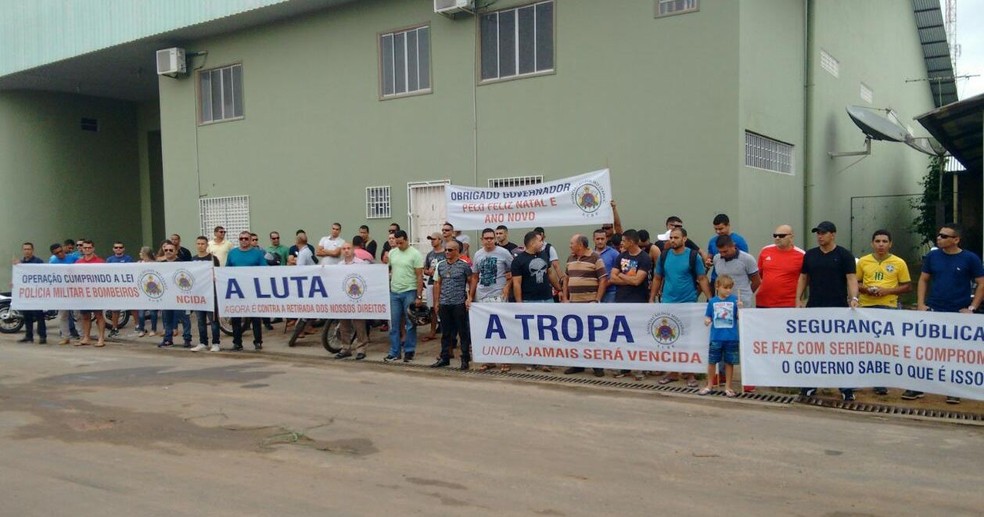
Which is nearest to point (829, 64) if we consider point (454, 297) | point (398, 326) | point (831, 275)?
point (831, 275)

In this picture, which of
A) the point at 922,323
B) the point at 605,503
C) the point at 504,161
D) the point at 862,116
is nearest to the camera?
the point at 605,503

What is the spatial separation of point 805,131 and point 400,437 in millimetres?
11460

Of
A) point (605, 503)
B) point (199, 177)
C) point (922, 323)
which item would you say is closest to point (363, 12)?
point (199, 177)

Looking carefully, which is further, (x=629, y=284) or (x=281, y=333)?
(x=281, y=333)

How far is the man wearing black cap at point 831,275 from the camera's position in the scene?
8.24m

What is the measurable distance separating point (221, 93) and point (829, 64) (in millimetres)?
13730

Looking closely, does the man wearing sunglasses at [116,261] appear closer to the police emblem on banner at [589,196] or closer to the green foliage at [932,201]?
the police emblem on banner at [589,196]

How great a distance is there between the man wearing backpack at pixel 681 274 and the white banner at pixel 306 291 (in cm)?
436

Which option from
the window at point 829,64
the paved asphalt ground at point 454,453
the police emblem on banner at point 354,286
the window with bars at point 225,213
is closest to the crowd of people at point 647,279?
the police emblem on banner at point 354,286

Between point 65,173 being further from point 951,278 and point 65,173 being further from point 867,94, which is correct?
point 951,278

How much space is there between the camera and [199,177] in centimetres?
1867

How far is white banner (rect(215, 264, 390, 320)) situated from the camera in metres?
11.7

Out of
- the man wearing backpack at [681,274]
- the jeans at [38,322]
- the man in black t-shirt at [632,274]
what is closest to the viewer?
the man wearing backpack at [681,274]

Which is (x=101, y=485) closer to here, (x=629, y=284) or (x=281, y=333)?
(x=629, y=284)
